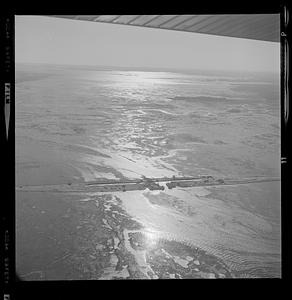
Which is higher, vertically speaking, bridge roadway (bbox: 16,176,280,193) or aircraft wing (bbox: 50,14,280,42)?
aircraft wing (bbox: 50,14,280,42)

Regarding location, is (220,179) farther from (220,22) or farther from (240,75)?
(220,22)

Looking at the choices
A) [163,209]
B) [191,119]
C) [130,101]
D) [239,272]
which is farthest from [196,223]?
[130,101]
